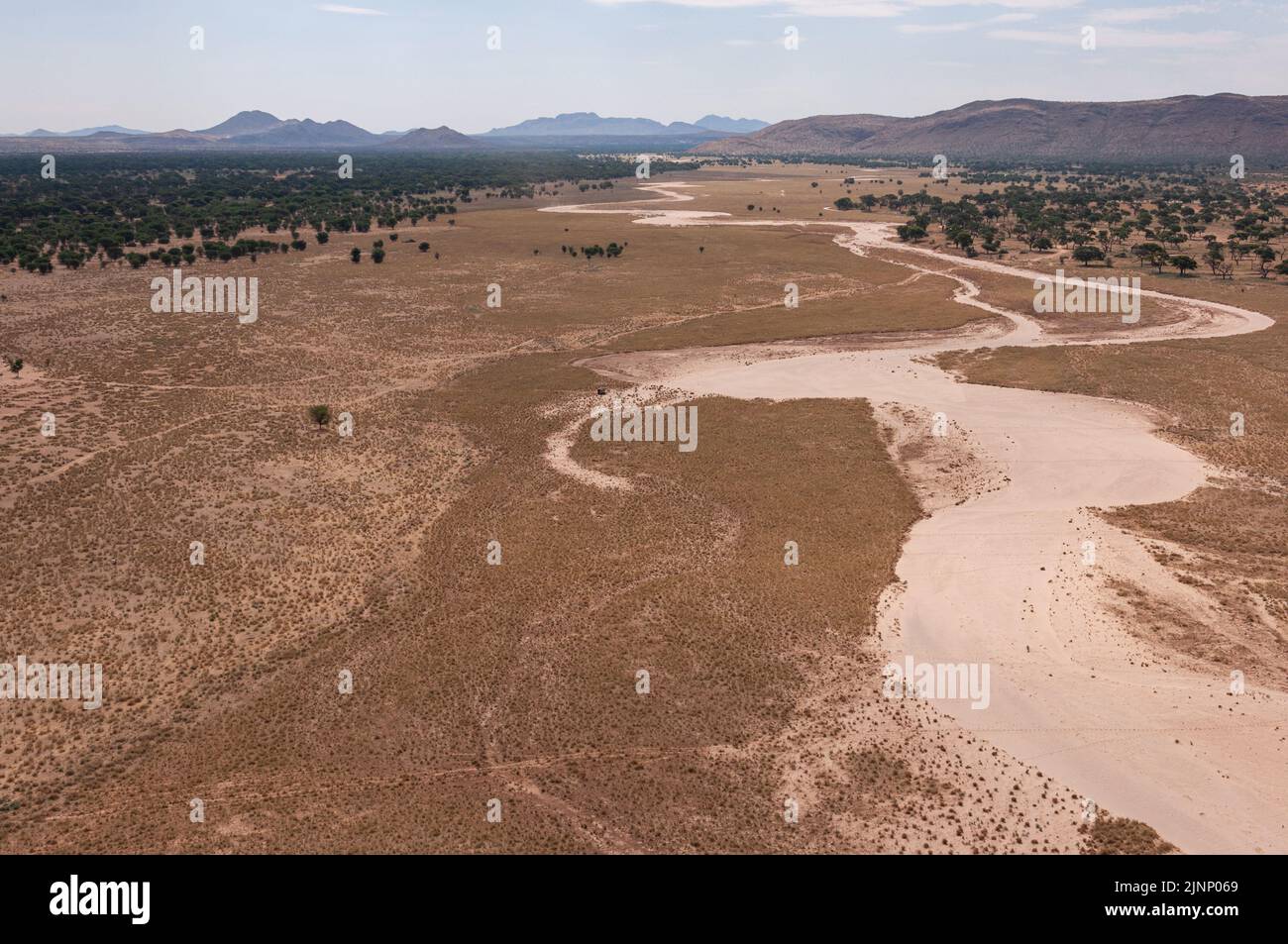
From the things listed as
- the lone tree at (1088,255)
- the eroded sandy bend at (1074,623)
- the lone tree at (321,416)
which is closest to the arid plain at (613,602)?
the eroded sandy bend at (1074,623)

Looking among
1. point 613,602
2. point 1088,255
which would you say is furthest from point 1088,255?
point 613,602

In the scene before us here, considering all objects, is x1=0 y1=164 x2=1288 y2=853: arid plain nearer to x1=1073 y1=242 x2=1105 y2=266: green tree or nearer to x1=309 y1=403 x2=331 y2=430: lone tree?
x1=309 y1=403 x2=331 y2=430: lone tree

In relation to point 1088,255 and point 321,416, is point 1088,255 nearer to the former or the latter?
point 1088,255

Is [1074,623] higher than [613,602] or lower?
lower

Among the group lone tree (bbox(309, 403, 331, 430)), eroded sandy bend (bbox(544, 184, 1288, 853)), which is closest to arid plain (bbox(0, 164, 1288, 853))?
eroded sandy bend (bbox(544, 184, 1288, 853))

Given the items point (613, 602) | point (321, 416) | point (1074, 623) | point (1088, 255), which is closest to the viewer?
point (1074, 623)
